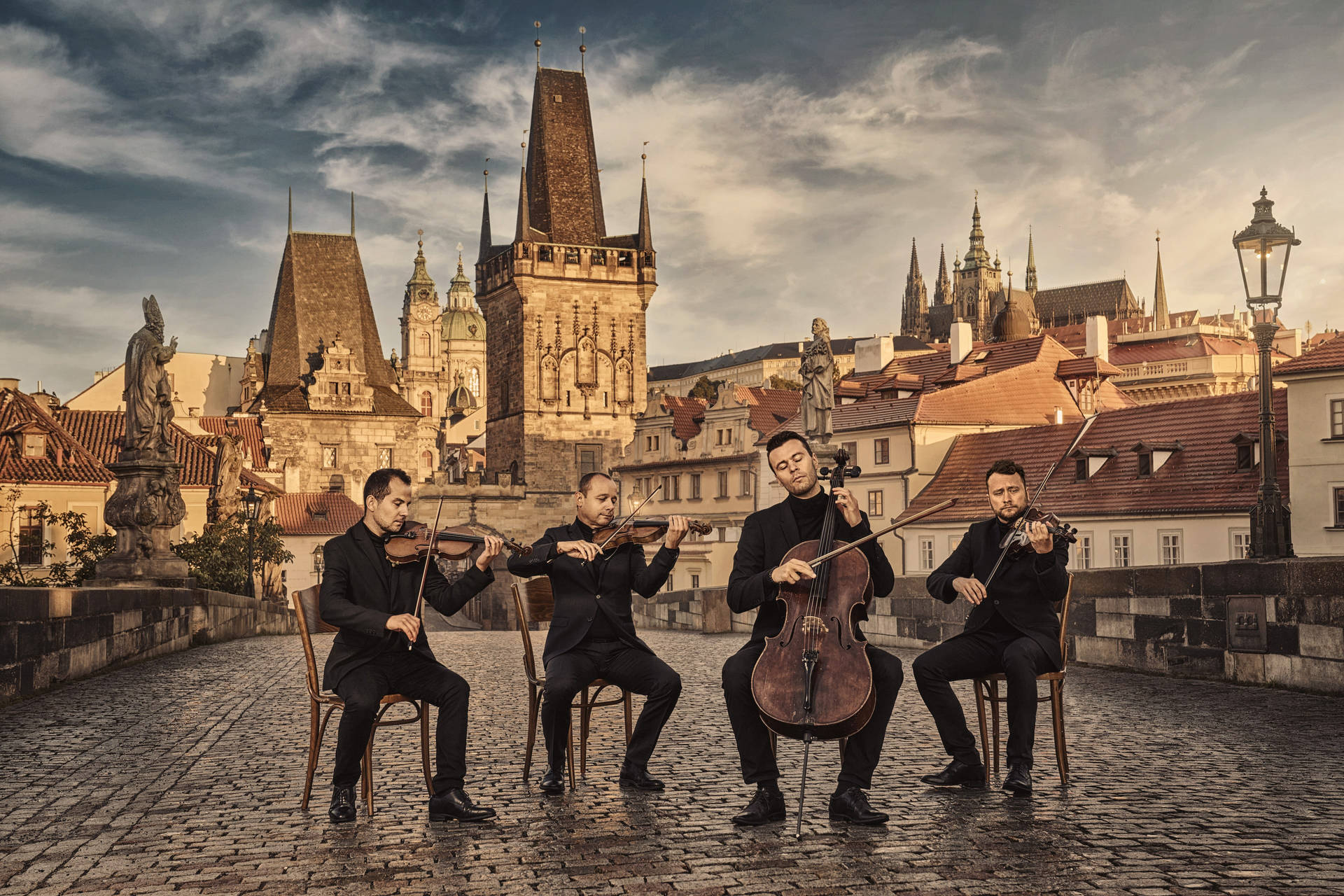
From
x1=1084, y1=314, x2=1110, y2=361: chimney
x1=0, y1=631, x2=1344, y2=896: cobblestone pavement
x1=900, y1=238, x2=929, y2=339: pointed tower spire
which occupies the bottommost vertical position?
x1=0, y1=631, x2=1344, y2=896: cobblestone pavement

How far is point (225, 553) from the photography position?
3444cm

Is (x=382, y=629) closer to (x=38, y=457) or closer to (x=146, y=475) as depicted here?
(x=146, y=475)

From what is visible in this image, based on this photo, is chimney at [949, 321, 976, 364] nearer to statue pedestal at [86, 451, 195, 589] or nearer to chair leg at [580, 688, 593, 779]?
statue pedestal at [86, 451, 195, 589]

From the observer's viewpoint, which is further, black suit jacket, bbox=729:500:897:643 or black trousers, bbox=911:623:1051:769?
black trousers, bbox=911:623:1051:769

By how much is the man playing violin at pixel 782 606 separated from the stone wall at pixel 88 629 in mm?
6084

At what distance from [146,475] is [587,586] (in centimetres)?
1161

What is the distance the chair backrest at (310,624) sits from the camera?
6156mm

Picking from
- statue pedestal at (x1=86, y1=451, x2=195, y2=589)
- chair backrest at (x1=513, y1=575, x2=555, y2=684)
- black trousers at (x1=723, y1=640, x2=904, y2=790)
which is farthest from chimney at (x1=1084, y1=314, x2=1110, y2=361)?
black trousers at (x1=723, y1=640, x2=904, y2=790)

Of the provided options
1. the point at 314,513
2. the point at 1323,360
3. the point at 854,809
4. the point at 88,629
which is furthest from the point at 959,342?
the point at 854,809

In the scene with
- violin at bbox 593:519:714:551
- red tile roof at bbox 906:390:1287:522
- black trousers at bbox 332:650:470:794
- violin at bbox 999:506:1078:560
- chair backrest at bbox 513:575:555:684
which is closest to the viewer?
black trousers at bbox 332:650:470:794

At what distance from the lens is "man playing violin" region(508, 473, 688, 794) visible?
6.36m

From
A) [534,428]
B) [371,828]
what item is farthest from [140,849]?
[534,428]

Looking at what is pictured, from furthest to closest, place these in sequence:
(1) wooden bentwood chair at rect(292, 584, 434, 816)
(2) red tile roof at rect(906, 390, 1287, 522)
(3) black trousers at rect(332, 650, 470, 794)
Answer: (2) red tile roof at rect(906, 390, 1287, 522) → (1) wooden bentwood chair at rect(292, 584, 434, 816) → (3) black trousers at rect(332, 650, 470, 794)

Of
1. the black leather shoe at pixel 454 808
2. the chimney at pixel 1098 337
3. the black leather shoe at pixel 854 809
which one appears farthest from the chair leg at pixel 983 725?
the chimney at pixel 1098 337
